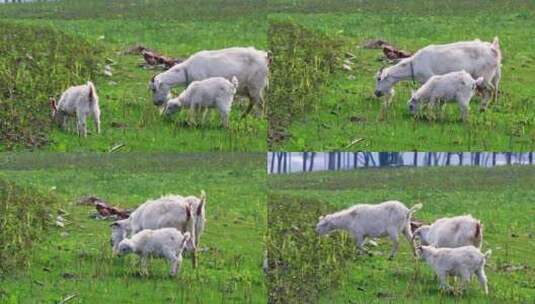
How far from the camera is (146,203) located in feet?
68.4

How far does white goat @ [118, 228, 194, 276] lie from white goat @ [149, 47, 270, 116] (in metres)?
2.71

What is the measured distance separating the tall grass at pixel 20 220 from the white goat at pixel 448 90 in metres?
5.42

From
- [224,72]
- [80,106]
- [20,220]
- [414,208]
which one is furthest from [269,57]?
[20,220]

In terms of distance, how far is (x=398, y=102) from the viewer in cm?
2184

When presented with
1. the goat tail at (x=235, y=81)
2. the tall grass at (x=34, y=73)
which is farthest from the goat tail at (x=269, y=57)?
the tall grass at (x=34, y=73)

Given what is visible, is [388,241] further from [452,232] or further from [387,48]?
[387,48]

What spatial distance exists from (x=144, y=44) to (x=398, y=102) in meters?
5.16

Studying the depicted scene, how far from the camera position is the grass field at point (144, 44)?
2175 centimetres

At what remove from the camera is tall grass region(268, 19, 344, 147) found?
22188 millimetres

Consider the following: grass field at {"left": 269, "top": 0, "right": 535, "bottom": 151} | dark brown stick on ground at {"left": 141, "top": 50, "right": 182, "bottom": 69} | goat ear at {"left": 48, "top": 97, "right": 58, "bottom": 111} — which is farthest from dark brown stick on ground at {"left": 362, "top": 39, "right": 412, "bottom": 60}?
goat ear at {"left": 48, "top": 97, "right": 58, "bottom": 111}

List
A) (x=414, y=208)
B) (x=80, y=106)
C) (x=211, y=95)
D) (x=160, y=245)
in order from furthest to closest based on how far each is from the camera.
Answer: (x=80, y=106) < (x=211, y=95) < (x=414, y=208) < (x=160, y=245)

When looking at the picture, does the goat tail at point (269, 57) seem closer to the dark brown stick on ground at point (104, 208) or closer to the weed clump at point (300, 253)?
the weed clump at point (300, 253)

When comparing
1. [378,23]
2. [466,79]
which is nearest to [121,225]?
[466,79]

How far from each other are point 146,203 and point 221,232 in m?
1.22
